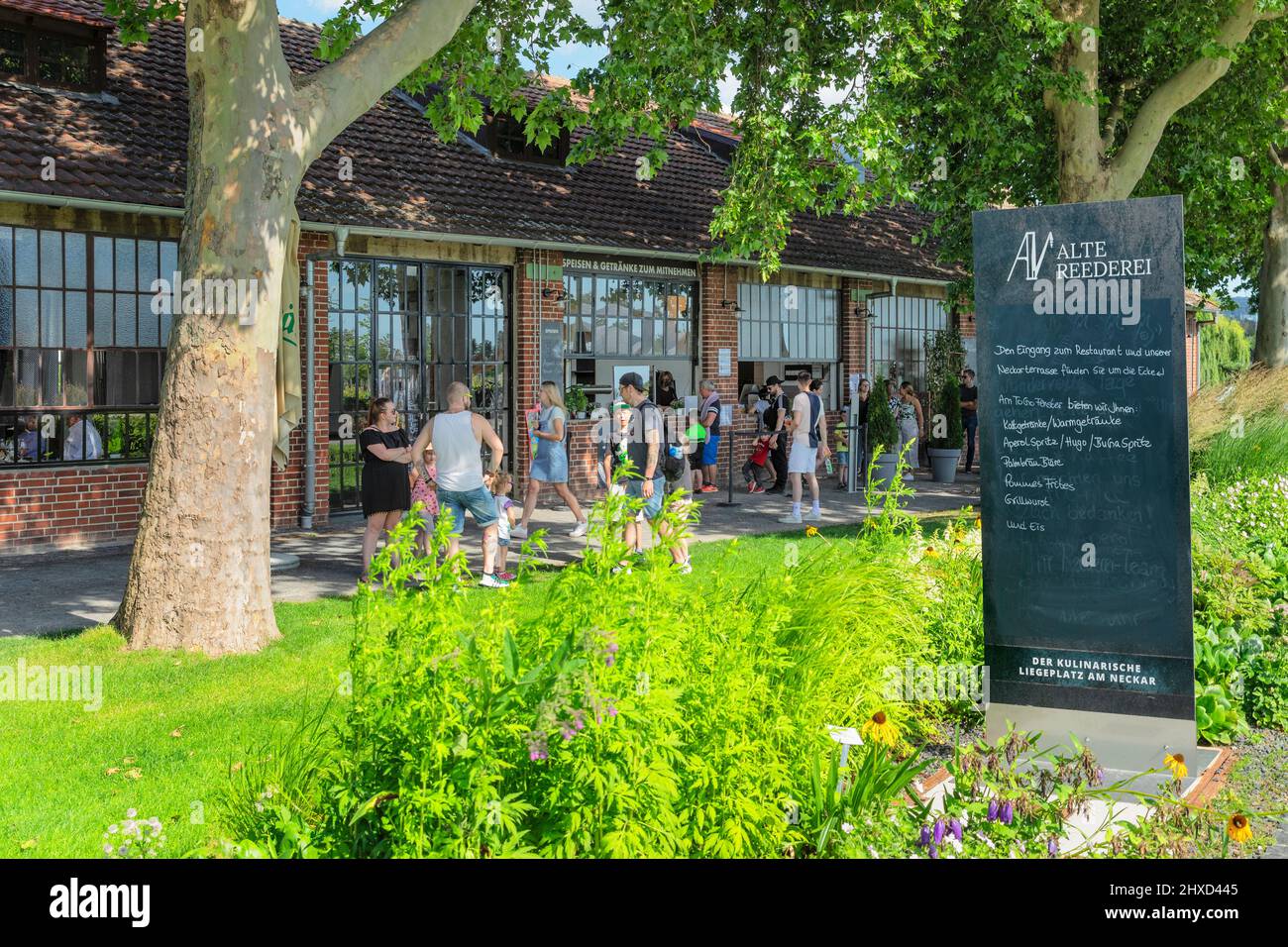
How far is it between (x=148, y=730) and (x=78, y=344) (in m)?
8.49

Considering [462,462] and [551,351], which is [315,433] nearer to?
[551,351]

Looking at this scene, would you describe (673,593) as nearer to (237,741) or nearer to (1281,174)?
(237,741)

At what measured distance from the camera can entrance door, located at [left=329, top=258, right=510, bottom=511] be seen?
655 inches

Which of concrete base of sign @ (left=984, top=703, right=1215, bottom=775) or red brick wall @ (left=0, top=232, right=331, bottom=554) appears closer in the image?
concrete base of sign @ (left=984, top=703, right=1215, bottom=775)

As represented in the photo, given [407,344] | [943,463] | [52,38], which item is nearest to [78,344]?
[52,38]

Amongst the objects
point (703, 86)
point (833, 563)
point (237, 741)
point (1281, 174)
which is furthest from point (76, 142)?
point (1281, 174)

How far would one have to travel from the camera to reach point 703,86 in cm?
1438

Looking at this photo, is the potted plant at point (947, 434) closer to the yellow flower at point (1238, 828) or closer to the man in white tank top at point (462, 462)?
the man in white tank top at point (462, 462)

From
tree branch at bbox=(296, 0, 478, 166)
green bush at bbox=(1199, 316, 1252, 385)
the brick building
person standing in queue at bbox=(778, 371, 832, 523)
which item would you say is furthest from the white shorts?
green bush at bbox=(1199, 316, 1252, 385)

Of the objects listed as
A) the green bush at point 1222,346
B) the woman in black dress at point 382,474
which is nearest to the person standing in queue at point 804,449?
the woman in black dress at point 382,474

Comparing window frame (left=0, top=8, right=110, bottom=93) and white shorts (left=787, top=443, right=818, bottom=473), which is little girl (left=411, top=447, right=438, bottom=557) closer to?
white shorts (left=787, top=443, right=818, bottom=473)

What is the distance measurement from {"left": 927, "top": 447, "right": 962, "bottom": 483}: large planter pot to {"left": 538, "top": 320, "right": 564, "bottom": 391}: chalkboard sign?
7547 mm

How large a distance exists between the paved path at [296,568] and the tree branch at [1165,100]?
16.4ft

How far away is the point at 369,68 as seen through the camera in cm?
954
